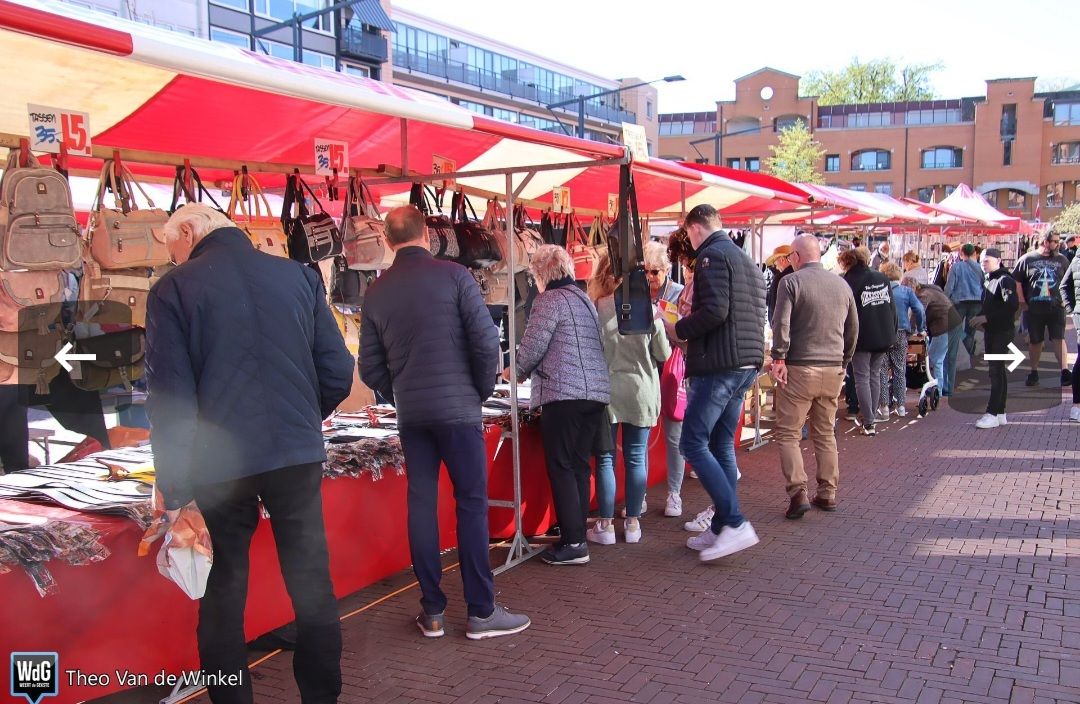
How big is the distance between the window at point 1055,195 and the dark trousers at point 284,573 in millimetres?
62510

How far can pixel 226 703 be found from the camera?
9.56 ft

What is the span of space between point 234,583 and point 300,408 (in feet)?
1.98

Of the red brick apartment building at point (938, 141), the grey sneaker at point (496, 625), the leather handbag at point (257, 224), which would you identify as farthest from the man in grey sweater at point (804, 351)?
the red brick apartment building at point (938, 141)

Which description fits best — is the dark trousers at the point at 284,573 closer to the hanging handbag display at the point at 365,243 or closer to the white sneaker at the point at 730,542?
the hanging handbag display at the point at 365,243

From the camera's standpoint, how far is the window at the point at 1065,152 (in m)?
55.2

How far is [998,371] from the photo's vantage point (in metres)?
8.41

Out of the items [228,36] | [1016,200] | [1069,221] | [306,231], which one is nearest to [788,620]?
[306,231]

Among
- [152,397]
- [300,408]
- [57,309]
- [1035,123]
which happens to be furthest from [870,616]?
[1035,123]

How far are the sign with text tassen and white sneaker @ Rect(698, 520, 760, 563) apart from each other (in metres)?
2.75

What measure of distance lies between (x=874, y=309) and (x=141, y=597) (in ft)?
21.5

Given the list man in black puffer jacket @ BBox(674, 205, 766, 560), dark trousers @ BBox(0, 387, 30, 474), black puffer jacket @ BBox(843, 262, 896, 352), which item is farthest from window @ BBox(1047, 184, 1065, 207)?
dark trousers @ BBox(0, 387, 30, 474)

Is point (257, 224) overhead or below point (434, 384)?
overhead

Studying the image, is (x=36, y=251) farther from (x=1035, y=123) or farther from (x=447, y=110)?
(x=1035, y=123)

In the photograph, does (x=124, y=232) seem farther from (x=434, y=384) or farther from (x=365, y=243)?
(x=434, y=384)
